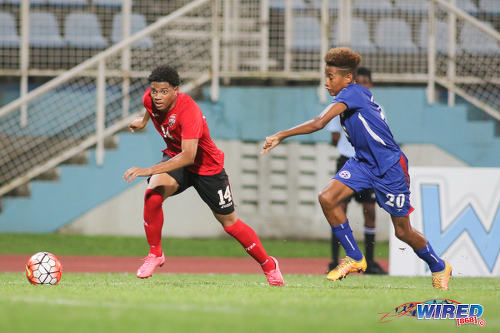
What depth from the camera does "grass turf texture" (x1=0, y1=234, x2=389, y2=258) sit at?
12789mm

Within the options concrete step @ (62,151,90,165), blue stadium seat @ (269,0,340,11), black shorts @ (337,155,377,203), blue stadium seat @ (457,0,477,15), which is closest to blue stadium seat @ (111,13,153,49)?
concrete step @ (62,151,90,165)

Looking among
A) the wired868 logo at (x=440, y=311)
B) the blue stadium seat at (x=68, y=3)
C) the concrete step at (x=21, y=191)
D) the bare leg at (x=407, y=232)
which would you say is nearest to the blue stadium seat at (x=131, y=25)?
the blue stadium seat at (x=68, y=3)

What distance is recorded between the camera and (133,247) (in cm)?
1316

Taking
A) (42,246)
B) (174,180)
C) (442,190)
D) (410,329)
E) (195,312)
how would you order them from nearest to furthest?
(410,329) → (195,312) → (174,180) → (442,190) → (42,246)

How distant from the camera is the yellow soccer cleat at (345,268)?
22.3ft

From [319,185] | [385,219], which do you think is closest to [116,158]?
[319,185]

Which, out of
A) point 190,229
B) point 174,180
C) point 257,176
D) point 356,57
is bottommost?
point 190,229

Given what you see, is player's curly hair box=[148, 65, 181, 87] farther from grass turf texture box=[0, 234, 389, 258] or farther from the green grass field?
grass turf texture box=[0, 234, 389, 258]

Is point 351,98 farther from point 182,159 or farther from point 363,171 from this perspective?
point 182,159

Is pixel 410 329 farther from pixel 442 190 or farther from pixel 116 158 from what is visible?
pixel 116 158

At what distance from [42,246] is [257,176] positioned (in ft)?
12.9

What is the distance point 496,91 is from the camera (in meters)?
14.7

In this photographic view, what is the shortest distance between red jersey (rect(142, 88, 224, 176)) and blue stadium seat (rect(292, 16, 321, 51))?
7.65m

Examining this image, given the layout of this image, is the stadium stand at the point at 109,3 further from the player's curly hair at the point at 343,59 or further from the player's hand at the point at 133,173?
the player's hand at the point at 133,173
